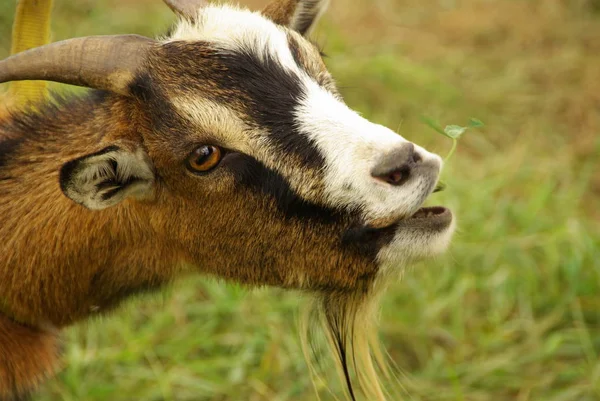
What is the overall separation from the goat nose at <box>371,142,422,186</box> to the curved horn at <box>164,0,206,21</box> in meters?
1.07

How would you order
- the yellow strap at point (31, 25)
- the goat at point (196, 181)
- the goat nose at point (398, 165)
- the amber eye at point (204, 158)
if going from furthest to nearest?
the yellow strap at point (31, 25) < the amber eye at point (204, 158) < the goat at point (196, 181) < the goat nose at point (398, 165)

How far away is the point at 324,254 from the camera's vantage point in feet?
10.1

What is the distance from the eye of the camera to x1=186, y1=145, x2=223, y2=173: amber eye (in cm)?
299

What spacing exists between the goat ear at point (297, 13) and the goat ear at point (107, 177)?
93 cm

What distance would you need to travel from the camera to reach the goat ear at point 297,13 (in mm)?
3486

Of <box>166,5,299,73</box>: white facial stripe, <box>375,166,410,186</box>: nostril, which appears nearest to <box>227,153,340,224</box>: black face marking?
<box>375,166,410,186</box>: nostril

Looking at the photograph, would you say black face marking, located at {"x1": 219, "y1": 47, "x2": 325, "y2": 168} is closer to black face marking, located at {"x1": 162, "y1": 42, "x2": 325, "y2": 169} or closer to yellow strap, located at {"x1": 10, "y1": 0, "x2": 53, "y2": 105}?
black face marking, located at {"x1": 162, "y1": 42, "x2": 325, "y2": 169}

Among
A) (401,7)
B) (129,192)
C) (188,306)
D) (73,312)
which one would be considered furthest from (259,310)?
(401,7)

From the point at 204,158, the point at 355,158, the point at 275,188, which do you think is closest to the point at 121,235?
the point at 204,158

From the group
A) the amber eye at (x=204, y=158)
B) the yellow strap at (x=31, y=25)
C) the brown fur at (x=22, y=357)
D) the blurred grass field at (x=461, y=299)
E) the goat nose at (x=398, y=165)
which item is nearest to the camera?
the goat nose at (x=398, y=165)

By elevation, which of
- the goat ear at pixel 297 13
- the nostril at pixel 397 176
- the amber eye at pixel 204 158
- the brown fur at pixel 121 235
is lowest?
the brown fur at pixel 121 235

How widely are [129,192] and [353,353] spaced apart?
1375mm

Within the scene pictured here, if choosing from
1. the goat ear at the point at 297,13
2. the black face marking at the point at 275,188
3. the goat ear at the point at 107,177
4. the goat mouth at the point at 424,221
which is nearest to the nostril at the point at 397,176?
the goat mouth at the point at 424,221

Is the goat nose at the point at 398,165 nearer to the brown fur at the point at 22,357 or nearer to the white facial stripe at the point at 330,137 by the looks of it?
the white facial stripe at the point at 330,137
